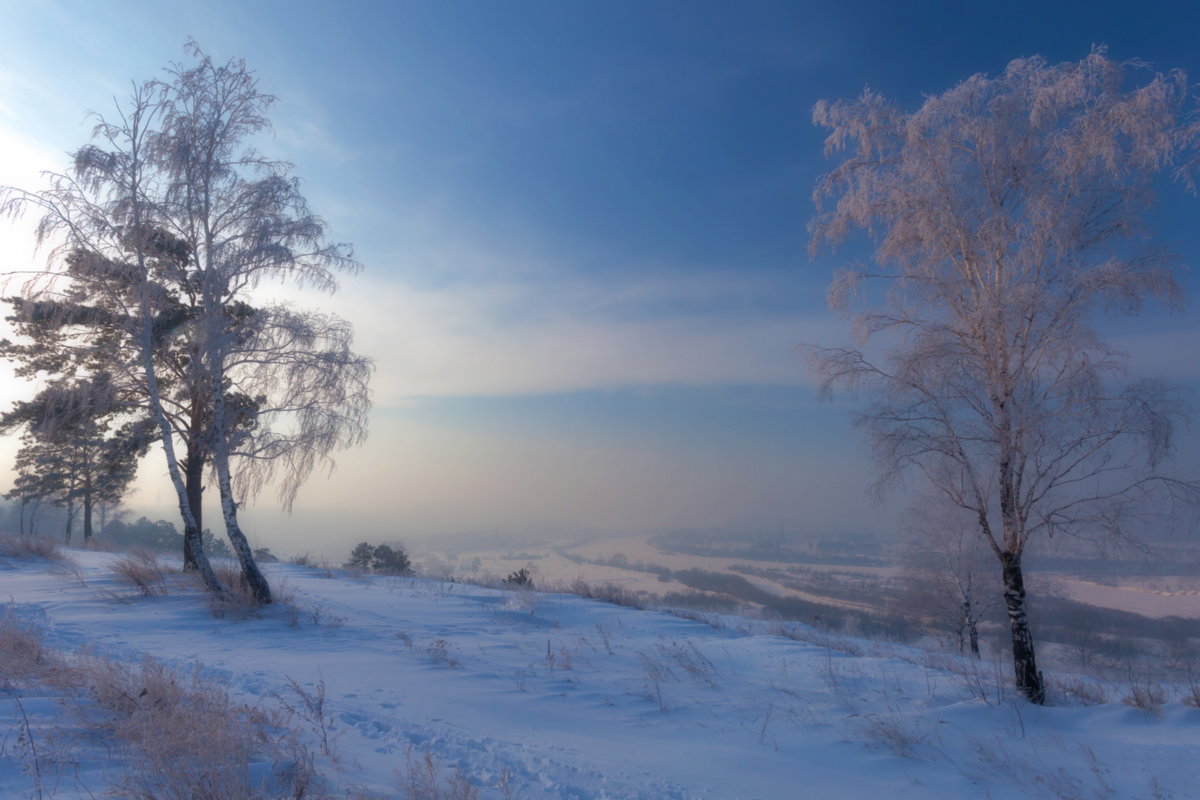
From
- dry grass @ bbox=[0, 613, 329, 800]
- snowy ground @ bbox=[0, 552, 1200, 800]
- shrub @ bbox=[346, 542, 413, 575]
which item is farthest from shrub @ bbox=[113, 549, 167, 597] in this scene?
shrub @ bbox=[346, 542, 413, 575]

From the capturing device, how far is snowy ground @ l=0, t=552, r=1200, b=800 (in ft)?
15.2

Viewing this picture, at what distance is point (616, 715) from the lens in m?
6.30

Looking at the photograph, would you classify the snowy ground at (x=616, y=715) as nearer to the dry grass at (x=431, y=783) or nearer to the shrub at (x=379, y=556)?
the dry grass at (x=431, y=783)

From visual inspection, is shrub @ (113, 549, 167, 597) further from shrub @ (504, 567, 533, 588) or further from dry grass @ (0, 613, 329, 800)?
shrub @ (504, 567, 533, 588)

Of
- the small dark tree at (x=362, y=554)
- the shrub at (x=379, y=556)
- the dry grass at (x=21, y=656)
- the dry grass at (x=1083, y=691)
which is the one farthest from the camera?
the small dark tree at (x=362, y=554)

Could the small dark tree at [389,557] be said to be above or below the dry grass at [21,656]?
below

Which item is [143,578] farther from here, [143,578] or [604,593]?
[604,593]

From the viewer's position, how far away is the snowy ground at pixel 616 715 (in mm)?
4637

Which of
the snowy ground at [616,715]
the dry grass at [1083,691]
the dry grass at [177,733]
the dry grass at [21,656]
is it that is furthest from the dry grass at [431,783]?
the dry grass at [1083,691]

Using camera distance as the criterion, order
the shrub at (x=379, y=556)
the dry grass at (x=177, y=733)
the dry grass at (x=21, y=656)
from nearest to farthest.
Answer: the dry grass at (x=177, y=733), the dry grass at (x=21, y=656), the shrub at (x=379, y=556)

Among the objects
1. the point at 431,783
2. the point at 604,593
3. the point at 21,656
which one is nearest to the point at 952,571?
the point at 604,593

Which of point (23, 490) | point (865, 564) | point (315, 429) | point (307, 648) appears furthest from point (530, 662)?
point (23, 490)

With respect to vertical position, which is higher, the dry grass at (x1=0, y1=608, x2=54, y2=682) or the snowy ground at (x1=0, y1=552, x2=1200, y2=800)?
the dry grass at (x1=0, y1=608, x2=54, y2=682)

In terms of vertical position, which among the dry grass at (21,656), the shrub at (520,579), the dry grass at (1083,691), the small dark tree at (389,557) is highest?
the dry grass at (21,656)
